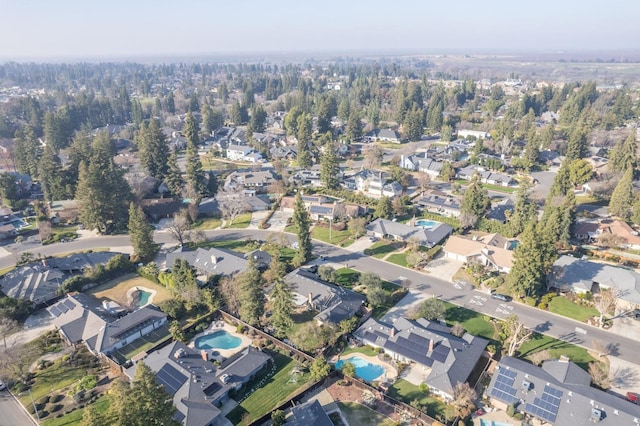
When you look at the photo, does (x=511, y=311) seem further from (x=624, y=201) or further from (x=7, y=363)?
(x=7, y=363)

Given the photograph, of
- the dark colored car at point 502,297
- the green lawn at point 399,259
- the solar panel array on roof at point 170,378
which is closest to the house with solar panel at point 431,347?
the dark colored car at point 502,297

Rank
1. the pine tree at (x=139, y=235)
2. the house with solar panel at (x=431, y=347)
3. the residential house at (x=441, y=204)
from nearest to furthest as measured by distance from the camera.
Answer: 1. the house with solar panel at (x=431, y=347)
2. the pine tree at (x=139, y=235)
3. the residential house at (x=441, y=204)

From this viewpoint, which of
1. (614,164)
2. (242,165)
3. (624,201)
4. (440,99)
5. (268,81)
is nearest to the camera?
(624,201)

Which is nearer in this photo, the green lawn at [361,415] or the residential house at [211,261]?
the green lawn at [361,415]

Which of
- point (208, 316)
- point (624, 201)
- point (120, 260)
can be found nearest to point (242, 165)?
point (120, 260)

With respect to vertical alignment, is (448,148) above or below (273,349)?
above

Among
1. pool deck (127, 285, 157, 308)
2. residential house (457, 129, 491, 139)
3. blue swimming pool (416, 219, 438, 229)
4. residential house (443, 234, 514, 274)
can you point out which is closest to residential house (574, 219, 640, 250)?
residential house (443, 234, 514, 274)

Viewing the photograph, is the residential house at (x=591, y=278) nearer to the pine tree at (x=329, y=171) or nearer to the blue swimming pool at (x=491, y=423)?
the blue swimming pool at (x=491, y=423)
